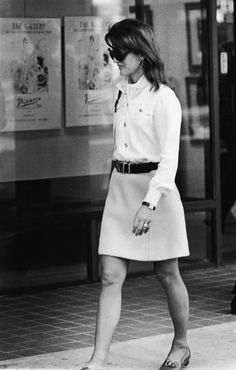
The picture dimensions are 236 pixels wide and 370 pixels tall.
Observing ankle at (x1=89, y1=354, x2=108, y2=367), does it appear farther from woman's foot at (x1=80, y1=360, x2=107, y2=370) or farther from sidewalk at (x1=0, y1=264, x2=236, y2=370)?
sidewalk at (x1=0, y1=264, x2=236, y2=370)

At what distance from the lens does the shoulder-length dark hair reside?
5785 mm

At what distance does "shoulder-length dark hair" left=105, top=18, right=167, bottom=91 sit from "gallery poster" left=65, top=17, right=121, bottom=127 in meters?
3.03

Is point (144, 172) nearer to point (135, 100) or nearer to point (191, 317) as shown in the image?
point (135, 100)

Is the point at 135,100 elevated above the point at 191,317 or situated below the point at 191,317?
above

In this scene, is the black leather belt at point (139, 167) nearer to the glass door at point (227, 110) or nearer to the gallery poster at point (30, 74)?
the gallery poster at point (30, 74)

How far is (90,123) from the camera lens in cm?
902

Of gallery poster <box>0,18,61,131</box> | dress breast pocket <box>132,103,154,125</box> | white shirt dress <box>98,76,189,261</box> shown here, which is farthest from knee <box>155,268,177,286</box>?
gallery poster <box>0,18,61,131</box>

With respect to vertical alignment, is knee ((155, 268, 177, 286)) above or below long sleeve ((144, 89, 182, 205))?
below

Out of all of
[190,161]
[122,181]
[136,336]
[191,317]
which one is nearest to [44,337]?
[136,336]

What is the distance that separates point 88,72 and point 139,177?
10.8 ft

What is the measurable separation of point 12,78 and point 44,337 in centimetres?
235

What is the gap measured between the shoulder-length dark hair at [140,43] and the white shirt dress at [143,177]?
0.20 feet

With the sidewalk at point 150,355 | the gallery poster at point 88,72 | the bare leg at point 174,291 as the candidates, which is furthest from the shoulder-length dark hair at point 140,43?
the gallery poster at point 88,72

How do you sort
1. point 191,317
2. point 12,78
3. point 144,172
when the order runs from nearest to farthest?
point 144,172
point 191,317
point 12,78
